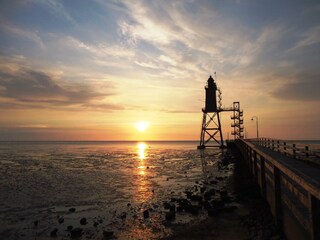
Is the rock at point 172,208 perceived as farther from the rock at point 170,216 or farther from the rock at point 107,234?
the rock at point 107,234

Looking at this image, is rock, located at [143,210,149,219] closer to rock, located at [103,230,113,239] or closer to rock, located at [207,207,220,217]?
rock, located at [103,230,113,239]

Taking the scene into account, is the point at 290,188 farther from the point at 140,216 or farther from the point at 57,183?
the point at 57,183

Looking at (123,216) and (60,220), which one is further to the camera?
(123,216)

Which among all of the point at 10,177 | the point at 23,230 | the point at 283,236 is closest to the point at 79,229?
the point at 23,230

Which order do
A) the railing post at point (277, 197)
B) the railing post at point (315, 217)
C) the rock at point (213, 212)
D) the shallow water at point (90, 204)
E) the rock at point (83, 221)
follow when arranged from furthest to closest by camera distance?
the rock at point (213, 212) → the rock at point (83, 221) → the shallow water at point (90, 204) → the railing post at point (277, 197) → the railing post at point (315, 217)

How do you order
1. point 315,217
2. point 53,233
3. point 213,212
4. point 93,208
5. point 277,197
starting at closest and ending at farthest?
point 315,217 < point 277,197 < point 53,233 < point 213,212 < point 93,208

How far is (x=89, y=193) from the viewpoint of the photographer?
21703 millimetres

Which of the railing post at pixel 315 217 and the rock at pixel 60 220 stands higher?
the railing post at pixel 315 217

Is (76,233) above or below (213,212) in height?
below

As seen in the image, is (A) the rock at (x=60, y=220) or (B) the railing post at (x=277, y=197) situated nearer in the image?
(B) the railing post at (x=277, y=197)

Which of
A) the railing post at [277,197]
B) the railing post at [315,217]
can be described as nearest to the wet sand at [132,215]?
the railing post at [277,197]

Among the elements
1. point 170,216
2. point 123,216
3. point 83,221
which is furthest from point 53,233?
point 170,216

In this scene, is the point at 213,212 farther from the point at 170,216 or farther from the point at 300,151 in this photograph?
the point at 300,151

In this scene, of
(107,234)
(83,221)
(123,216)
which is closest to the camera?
(107,234)
